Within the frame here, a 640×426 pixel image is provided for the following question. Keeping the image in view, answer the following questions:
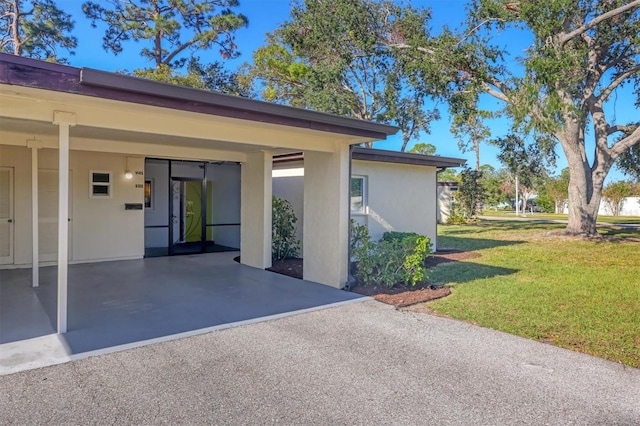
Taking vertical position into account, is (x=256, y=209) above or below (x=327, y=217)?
above

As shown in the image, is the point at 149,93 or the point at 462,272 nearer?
the point at 149,93

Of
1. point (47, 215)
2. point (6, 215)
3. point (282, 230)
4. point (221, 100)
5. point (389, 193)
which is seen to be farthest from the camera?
point (389, 193)

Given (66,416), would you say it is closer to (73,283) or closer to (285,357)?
(285,357)

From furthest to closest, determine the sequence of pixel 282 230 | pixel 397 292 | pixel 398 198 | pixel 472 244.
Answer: pixel 472 244 < pixel 398 198 < pixel 282 230 < pixel 397 292

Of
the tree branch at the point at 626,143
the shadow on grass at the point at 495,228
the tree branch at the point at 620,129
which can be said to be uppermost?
the tree branch at the point at 620,129

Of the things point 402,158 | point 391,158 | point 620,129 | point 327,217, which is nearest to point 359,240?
point 327,217

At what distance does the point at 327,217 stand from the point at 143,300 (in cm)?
342

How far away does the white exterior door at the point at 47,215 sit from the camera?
30.5 ft

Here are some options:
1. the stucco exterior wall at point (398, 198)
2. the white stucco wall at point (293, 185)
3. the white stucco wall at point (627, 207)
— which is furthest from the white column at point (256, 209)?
the white stucco wall at point (627, 207)

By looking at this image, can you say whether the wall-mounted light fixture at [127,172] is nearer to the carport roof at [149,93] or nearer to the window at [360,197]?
the window at [360,197]

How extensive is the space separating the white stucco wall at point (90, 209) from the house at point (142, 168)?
23 millimetres

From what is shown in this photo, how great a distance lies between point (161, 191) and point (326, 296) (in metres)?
7.92

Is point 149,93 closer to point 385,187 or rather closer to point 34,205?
point 34,205

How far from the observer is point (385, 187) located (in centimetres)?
1122
